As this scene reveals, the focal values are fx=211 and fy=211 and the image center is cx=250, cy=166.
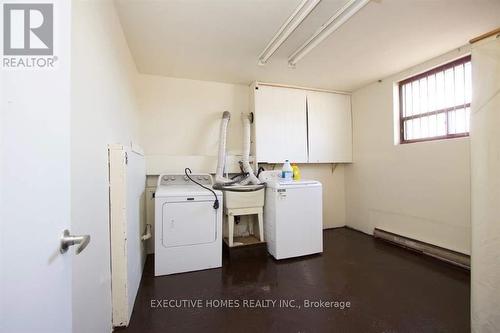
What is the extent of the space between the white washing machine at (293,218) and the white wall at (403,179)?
1.17 meters

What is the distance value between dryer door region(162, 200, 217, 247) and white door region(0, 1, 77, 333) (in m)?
1.42

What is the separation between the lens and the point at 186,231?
2.12m

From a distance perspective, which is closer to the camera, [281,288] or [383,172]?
[281,288]

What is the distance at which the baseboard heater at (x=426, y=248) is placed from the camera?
7.13 ft

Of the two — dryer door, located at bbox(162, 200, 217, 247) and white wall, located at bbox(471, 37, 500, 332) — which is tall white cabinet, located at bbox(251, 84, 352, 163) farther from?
white wall, located at bbox(471, 37, 500, 332)

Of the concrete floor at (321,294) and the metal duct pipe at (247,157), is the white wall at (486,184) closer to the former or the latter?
the concrete floor at (321,294)

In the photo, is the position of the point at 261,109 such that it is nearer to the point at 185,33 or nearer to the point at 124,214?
the point at 185,33

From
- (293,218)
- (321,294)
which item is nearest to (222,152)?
(293,218)

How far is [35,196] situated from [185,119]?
2498mm

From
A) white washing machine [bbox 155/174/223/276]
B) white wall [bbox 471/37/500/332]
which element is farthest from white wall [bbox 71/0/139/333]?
white wall [bbox 471/37/500/332]

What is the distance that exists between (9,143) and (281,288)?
78.6 inches

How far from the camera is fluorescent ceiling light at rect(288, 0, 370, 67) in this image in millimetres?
1447

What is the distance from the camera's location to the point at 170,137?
285 centimetres

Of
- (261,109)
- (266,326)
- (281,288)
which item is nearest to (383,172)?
(261,109)
